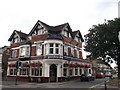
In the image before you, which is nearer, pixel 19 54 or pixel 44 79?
pixel 44 79

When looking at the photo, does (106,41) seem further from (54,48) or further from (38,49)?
(38,49)

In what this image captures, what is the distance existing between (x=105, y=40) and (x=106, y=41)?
1.13 feet

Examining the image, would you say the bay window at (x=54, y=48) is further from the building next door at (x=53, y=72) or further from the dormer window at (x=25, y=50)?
the dormer window at (x=25, y=50)

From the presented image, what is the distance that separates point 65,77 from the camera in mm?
32969

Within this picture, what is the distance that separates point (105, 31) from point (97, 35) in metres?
1.91

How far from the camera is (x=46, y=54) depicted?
103ft

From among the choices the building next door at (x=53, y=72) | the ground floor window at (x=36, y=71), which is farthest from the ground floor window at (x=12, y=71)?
the building next door at (x=53, y=72)

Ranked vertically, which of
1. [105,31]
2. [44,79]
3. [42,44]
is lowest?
[44,79]

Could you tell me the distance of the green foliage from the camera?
33312 mm

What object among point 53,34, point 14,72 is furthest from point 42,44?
point 14,72

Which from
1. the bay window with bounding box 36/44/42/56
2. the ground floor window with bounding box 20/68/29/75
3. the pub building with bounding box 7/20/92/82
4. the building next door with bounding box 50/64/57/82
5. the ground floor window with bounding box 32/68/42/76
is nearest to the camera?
Result: the pub building with bounding box 7/20/92/82

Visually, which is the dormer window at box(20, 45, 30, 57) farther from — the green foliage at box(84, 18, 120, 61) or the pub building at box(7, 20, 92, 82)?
the green foliage at box(84, 18, 120, 61)

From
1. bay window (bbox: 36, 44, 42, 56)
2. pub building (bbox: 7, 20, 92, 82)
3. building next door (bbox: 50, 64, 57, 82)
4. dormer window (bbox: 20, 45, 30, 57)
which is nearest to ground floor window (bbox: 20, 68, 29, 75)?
pub building (bbox: 7, 20, 92, 82)

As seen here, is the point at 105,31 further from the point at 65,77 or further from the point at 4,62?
the point at 4,62
